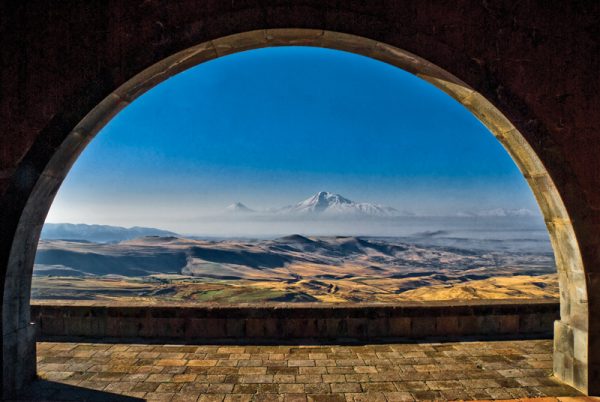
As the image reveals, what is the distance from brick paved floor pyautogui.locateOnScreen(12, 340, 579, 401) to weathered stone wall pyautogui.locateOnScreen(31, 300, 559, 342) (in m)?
0.35

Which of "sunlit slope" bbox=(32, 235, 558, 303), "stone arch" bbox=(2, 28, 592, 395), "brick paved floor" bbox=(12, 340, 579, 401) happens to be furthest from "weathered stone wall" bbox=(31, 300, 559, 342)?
"sunlit slope" bbox=(32, 235, 558, 303)

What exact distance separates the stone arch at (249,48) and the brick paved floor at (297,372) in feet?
1.50

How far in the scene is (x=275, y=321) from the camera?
5.93 meters

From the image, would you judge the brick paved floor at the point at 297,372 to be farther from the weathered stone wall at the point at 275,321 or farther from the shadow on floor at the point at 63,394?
the weathered stone wall at the point at 275,321

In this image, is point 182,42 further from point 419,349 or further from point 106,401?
point 419,349

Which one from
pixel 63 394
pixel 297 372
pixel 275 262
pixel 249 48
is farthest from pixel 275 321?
pixel 275 262

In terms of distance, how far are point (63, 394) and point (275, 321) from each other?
2930 millimetres

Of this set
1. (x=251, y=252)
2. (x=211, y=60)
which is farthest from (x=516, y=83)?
(x=251, y=252)

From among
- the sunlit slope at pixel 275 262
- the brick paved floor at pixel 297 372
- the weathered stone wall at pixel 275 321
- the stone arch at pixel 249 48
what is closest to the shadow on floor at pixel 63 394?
the brick paved floor at pixel 297 372

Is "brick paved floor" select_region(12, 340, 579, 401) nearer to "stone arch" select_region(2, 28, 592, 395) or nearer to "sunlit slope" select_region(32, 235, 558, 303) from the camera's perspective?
"stone arch" select_region(2, 28, 592, 395)

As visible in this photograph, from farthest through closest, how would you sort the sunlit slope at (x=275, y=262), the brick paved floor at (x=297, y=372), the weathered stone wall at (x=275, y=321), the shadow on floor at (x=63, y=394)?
the sunlit slope at (x=275, y=262), the weathered stone wall at (x=275, y=321), the brick paved floor at (x=297, y=372), the shadow on floor at (x=63, y=394)

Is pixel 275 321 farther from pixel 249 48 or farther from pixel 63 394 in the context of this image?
pixel 249 48

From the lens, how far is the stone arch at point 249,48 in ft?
13.4

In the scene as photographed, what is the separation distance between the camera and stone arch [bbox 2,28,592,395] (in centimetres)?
409
